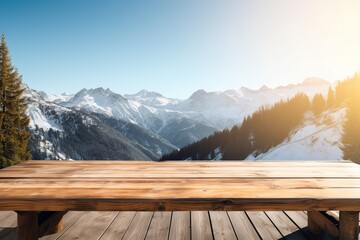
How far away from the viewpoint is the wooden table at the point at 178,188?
2328 millimetres

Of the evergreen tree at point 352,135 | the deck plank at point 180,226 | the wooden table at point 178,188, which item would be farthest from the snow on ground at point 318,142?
the wooden table at point 178,188

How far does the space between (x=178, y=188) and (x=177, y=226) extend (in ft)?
6.58

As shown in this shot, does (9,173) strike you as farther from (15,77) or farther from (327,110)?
(327,110)

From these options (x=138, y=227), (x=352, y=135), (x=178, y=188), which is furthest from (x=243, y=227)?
(x=352, y=135)

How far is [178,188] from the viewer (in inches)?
101

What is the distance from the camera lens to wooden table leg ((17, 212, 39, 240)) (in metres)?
2.80

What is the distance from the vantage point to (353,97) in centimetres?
4294

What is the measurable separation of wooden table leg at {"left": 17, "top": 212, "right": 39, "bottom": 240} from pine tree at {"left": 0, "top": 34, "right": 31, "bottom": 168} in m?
28.8

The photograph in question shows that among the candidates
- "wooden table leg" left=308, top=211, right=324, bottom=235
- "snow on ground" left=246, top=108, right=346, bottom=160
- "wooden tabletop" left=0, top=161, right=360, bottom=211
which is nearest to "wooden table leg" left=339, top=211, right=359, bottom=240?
"wooden tabletop" left=0, top=161, right=360, bottom=211

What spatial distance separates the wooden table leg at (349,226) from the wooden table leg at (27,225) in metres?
3.16

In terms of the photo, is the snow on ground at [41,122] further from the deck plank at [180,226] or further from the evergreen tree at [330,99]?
the deck plank at [180,226]

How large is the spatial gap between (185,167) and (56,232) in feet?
7.25

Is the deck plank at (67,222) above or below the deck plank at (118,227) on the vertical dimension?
above

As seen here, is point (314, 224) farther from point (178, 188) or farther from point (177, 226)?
point (178, 188)
